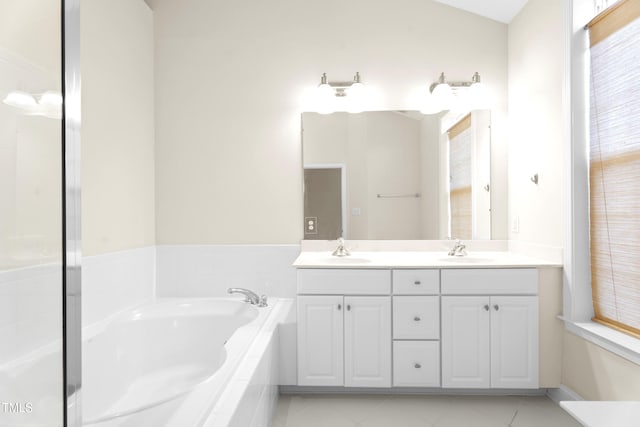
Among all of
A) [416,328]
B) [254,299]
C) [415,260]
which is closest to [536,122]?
[415,260]

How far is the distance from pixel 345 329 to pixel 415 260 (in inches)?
24.3

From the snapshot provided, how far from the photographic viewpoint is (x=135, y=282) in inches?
101

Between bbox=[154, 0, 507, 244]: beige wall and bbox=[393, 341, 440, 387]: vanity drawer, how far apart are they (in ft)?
3.50

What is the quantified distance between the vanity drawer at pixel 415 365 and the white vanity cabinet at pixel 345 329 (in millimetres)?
60

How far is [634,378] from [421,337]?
0.95 m

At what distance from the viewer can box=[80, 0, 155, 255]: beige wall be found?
82.5 inches

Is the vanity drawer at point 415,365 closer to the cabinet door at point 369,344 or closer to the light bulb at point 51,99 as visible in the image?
the cabinet door at point 369,344

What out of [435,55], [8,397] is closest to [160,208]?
[435,55]

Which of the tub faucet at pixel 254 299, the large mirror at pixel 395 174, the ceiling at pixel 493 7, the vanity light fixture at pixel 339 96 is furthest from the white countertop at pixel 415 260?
the ceiling at pixel 493 7

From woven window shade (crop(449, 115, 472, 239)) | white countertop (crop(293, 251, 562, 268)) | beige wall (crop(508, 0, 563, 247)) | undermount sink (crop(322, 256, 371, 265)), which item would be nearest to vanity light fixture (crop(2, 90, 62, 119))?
white countertop (crop(293, 251, 562, 268))

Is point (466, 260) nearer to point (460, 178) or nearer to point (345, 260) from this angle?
point (460, 178)

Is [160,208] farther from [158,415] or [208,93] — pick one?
[158,415]

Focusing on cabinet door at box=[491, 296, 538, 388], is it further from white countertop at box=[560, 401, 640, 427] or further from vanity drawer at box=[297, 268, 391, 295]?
white countertop at box=[560, 401, 640, 427]

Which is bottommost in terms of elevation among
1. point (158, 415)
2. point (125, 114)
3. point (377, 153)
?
point (158, 415)
